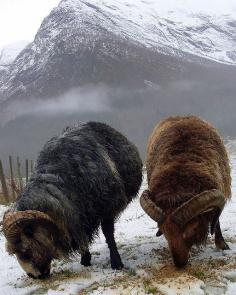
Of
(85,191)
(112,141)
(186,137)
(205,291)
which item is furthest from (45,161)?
(205,291)

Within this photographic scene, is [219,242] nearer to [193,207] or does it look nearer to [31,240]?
[193,207]

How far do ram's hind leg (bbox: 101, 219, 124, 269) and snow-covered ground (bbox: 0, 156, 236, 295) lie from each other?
0.60 feet

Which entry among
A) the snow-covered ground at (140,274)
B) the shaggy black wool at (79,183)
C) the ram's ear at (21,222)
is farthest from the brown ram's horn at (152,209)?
the ram's ear at (21,222)

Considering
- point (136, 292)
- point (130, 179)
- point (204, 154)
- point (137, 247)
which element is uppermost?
point (204, 154)

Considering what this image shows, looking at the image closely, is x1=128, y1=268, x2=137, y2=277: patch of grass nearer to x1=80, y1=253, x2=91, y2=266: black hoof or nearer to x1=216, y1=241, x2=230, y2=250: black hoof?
x1=80, y1=253, x2=91, y2=266: black hoof

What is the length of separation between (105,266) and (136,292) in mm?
2118

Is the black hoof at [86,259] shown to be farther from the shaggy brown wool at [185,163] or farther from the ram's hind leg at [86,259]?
the shaggy brown wool at [185,163]

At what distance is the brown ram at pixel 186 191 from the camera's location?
26.1 ft

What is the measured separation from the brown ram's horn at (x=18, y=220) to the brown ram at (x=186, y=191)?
176 cm

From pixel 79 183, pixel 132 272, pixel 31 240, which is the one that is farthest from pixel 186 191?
pixel 31 240

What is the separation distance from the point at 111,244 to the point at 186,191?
2.31m

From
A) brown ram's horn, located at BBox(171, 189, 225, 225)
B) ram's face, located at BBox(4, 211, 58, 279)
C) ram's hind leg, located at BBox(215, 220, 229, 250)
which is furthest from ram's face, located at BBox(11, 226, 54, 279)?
ram's hind leg, located at BBox(215, 220, 229, 250)

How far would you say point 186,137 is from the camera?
382 inches

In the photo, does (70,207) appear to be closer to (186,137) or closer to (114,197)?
(114,197)
